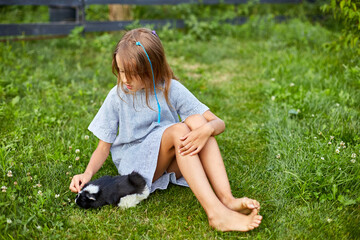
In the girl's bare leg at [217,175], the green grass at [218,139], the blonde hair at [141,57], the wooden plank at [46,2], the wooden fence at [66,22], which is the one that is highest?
the blonde hair at [141,57]

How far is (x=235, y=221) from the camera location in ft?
6.40

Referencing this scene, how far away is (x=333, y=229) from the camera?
1988 mm

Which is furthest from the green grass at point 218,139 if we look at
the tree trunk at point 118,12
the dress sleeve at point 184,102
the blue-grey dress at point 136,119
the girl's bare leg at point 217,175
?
the tree trunk at point 118,12

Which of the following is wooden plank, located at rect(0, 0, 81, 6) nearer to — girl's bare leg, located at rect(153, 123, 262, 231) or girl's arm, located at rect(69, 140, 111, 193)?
girl's arm, located at rect(69, 140, 111, 193)

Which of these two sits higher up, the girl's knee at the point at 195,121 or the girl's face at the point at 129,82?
the girl's face at the point at 129,82

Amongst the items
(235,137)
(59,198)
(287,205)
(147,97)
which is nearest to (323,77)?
(235,137)

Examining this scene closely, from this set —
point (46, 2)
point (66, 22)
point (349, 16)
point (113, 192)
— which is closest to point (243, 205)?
point (113, 192)

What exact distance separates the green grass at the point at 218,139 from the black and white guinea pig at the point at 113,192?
2.1 inches

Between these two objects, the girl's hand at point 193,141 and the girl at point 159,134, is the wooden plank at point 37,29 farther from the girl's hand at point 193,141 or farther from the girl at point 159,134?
the girl's hand at point 193,141

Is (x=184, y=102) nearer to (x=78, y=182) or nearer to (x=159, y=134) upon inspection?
(x=159, y=134)

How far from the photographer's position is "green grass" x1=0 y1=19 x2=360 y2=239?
2.03 meters

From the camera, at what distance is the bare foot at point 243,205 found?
75.9 inches

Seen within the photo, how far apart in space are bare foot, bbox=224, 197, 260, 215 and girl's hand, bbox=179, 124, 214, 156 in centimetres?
34

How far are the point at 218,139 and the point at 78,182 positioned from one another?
1326 millimetres
